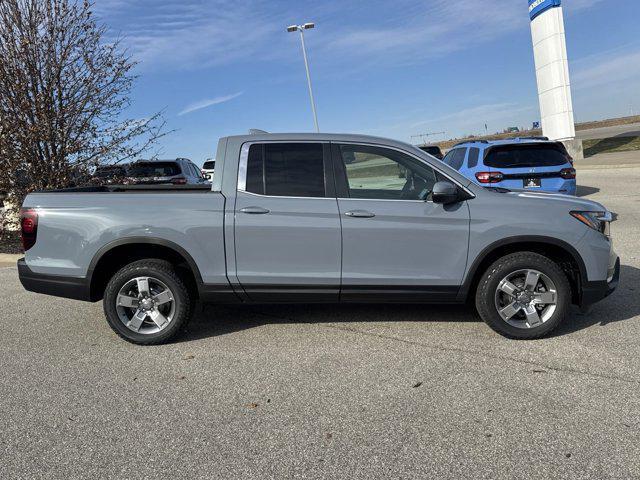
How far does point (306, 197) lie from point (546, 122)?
81.2ft

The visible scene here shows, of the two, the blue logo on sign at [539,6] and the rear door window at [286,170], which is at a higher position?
the blue logo on sign at [539,6]

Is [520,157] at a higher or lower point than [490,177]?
higher

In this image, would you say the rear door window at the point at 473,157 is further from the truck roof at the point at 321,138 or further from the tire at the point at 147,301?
the tire at the point at 147,301

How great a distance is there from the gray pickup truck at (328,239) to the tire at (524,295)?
0.03 feet

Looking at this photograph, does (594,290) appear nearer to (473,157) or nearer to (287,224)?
(287,224)

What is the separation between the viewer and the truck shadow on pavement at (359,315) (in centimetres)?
476

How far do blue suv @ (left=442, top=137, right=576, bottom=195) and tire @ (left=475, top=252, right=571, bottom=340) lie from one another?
208 inches

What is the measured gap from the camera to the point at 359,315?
16.8 ft

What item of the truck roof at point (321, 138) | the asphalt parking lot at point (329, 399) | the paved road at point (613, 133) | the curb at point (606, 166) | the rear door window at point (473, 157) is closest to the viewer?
the asphalt parking lot at point (329, 399)

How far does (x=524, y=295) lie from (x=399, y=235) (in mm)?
1204

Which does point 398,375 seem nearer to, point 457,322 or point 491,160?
point 457,322

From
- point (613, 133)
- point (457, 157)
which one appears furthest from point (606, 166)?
point (613, 133)

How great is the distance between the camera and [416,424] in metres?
3.04

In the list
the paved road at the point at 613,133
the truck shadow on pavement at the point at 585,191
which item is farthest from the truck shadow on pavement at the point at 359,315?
the paved road at the point at 613,133
